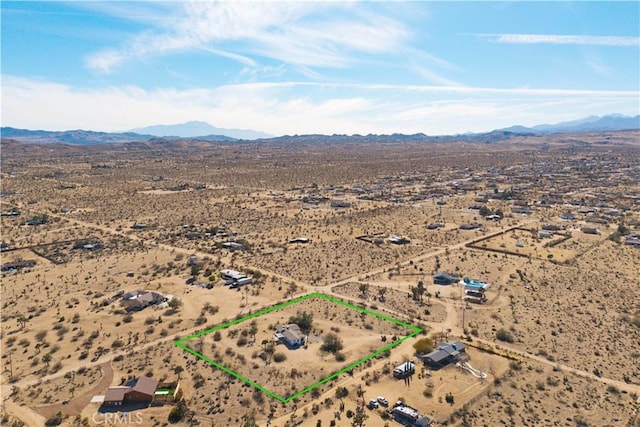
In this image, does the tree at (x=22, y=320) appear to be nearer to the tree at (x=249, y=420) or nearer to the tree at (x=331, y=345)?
the tree at (x=249, y=420)

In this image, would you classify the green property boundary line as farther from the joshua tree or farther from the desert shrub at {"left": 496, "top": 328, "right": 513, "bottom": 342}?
the desert shrub at {"left": 496, "top": 328, "right": 513, "bottom": 342}

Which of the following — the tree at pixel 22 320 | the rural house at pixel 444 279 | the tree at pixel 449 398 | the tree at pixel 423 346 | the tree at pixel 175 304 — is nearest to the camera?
the tree at pixel 449 398

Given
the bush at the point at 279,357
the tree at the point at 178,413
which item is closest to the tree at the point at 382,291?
the bush at the point at 279,357

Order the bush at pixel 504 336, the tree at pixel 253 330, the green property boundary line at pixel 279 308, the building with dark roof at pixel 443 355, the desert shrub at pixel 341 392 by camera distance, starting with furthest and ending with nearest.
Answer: the tree at pixel 253 330 < the bush at pixel 504 336 < the building with dark roof at pixel 443 355 < the green property boundary line at pixel 279 308 < the desert shrub at pixel 341 392

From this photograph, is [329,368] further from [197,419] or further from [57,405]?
[57,405]

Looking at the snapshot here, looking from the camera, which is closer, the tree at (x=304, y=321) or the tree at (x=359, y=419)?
the tree at (x=359, y=419)

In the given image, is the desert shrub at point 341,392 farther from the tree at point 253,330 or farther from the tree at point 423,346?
the tree at point 253,330

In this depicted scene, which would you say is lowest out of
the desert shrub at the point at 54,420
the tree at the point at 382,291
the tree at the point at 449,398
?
the tree at the point at 449,398

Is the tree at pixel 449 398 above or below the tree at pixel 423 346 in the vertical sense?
below
